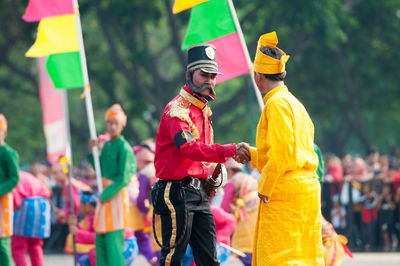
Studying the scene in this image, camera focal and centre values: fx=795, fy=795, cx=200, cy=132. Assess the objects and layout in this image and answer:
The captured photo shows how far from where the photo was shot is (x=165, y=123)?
21.6 feet

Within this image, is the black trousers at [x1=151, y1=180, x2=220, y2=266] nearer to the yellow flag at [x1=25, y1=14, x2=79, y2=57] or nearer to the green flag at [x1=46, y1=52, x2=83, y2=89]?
the green flag at [x1=46, y1=52, x2=83, y2=89]

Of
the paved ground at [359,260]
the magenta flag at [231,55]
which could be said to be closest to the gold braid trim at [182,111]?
the magenta flag at [231,55]

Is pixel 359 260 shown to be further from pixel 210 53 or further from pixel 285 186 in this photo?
pixel 285 186

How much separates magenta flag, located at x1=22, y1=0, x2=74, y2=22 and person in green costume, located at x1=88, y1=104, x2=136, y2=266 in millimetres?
1855

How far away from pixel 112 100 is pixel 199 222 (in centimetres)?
2114

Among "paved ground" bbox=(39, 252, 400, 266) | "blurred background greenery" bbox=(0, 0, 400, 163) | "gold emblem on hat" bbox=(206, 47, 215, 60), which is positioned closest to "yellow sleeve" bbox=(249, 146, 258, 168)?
"gold emblem on hat" bbox=(206, 47, 215, 60)

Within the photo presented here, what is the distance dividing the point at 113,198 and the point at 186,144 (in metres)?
3.07

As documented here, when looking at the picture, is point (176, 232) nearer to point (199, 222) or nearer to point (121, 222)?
point (199, 222)

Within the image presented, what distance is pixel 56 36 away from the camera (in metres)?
10.3

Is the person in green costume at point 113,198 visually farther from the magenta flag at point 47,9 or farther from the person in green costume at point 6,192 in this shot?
the magenta flag at point 47,9

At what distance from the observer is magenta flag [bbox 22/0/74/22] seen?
33.9 ft

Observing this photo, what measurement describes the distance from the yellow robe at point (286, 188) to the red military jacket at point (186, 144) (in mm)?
420

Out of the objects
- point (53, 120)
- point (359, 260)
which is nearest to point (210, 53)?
point (53, 120)

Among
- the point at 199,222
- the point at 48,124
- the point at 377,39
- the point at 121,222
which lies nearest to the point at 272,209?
the point at 199,222
